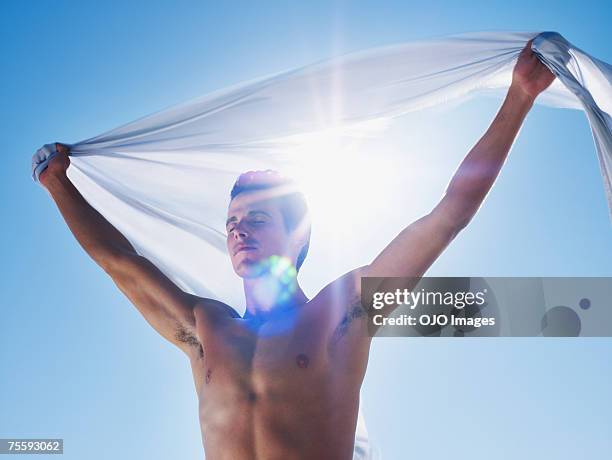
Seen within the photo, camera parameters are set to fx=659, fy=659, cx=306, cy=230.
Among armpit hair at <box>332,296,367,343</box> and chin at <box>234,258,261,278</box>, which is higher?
chin at <box>234,258,261,278</box>

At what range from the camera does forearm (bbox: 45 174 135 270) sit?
340 centimetres

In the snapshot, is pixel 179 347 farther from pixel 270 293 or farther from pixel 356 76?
pixel 356 76

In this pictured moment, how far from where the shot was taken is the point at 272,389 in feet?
9.52

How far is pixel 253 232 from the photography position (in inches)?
134

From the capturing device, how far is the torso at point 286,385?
2.81 metres

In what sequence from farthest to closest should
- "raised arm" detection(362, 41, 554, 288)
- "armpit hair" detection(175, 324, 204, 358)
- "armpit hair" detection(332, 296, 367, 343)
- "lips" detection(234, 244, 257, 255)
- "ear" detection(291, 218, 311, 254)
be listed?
"ear" detection(291, 218, 311, 254)
"lips" detection(234, 244, 257, 255)
"armpit hair" detection(175, 324, 204, 358)
"armpit hair" detection(332, 296, 367, 343)
"raised arm" detection(362, 41, 554, 288)

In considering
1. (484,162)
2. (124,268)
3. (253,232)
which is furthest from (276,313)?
(484,162)

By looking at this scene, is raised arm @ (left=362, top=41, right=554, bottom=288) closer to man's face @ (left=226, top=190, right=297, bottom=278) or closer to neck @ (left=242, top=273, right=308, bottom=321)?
neck @ (left=242, top=273, right=308, bottom=321)

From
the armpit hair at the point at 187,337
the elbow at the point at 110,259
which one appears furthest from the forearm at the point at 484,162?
the elbow at the point at 110,259

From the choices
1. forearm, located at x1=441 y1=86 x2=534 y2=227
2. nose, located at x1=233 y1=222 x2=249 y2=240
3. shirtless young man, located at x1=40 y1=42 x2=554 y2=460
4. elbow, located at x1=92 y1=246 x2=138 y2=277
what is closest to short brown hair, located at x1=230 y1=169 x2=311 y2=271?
shirtless young man, located at x1=40 y1=42 x2=554 y2=460

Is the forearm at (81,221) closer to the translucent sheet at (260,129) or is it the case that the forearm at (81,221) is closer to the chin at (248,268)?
the translucent sheet at (260,129)

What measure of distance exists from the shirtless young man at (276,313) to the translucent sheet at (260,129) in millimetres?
112

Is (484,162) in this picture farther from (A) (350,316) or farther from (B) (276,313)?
(B) (276,313)

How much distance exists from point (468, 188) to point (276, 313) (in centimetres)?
115
